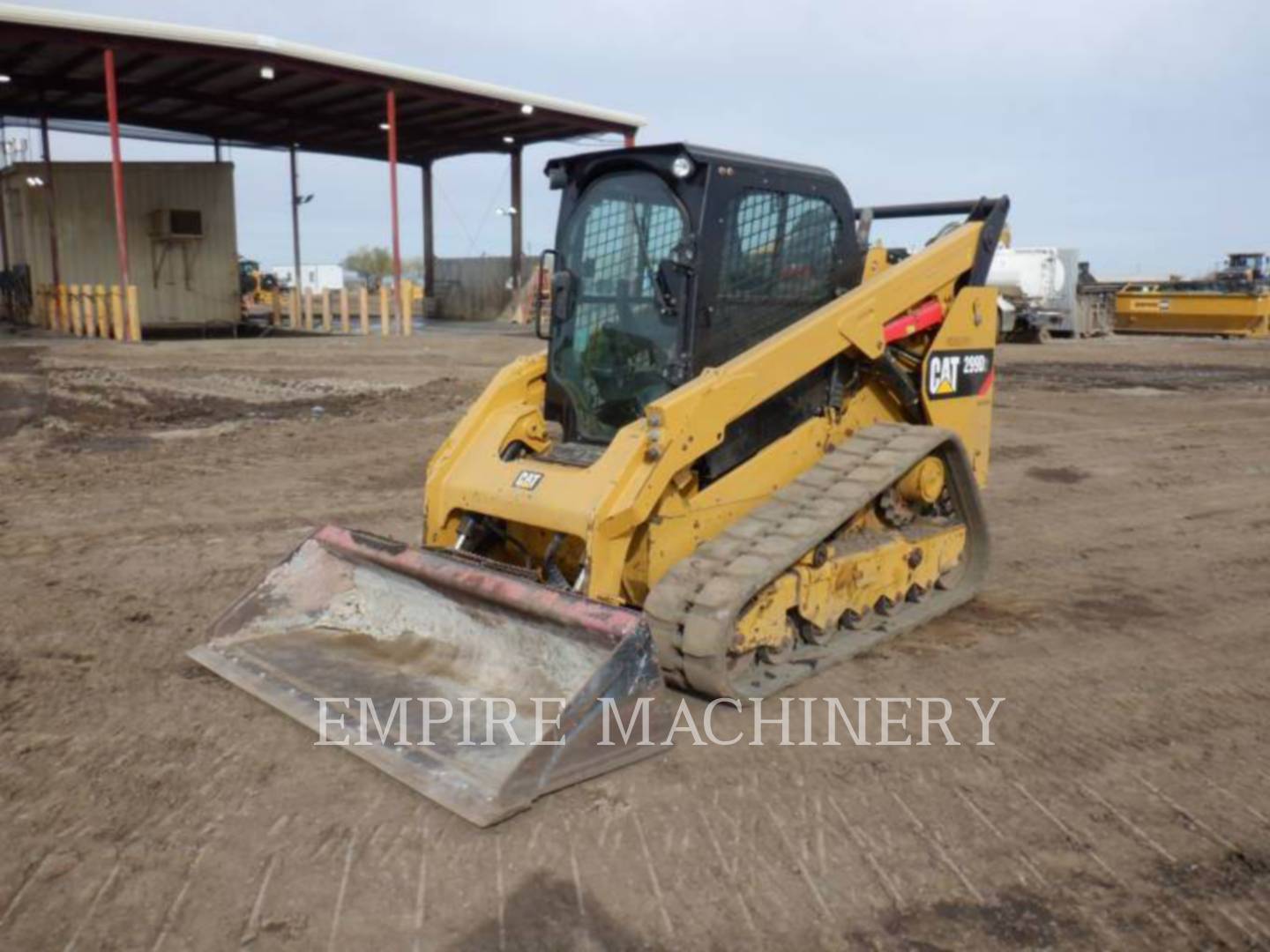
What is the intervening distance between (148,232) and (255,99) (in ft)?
13.1

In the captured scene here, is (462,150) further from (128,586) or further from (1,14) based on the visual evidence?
(128,586)

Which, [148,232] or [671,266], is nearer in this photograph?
[671,266]

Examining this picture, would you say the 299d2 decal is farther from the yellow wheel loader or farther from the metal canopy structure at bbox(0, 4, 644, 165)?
the metal canopy structure at bbox(0, 4, 644, 165)

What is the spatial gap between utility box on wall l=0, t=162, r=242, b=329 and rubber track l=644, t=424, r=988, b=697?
79.0ft

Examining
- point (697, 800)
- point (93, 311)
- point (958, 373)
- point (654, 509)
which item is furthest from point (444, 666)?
point (93, 311)

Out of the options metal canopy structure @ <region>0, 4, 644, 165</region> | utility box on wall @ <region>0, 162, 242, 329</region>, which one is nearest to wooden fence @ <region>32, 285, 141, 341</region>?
utility box on wall @ <region>0, 162, 242, 329</region>

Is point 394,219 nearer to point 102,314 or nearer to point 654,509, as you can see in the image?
point 102,314

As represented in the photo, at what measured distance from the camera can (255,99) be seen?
25.3 metres

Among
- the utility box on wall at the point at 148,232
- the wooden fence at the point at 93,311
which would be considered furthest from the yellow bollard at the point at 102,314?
the utility box on wall at the point at 148,232

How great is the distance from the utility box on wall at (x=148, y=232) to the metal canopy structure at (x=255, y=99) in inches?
42.9

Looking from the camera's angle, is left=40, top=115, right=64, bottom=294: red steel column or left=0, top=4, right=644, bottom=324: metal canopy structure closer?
left=0, top=4, right=644, bottom=324: metal canopy structure

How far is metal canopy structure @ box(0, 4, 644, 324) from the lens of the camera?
1981 centimetres

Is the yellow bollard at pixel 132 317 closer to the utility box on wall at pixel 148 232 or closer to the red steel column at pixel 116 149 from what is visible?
the red steel column at pixel 116 149

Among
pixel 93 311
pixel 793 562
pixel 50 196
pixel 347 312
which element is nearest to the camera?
pixel 793 562
